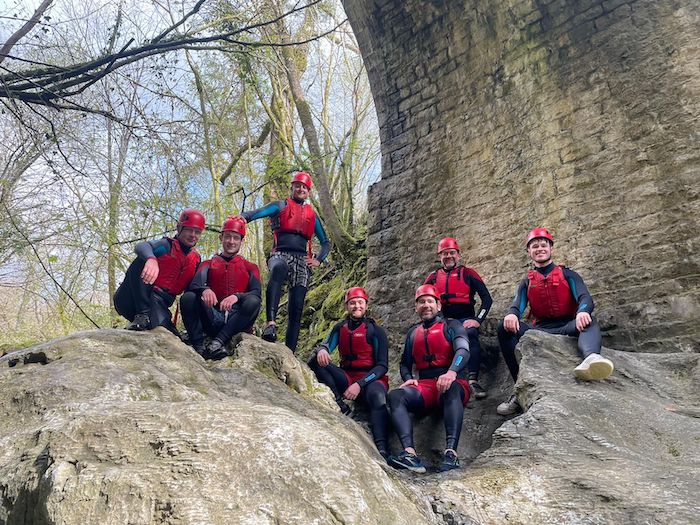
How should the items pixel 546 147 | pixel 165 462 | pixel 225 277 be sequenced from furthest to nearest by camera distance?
pixel 546 147
pixel 225 277
pixel 165 462

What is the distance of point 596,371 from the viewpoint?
3.65 m

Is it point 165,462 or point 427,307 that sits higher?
point 427,307

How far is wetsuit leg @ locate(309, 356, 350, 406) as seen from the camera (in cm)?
441

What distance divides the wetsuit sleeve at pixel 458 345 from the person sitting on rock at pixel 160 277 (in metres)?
1.97

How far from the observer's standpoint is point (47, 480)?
6.55ft

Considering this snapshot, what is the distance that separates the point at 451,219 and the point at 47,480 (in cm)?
496

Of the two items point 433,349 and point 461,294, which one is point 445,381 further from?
point 461,294

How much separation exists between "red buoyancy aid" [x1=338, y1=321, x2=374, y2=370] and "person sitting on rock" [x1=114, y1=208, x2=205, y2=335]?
1.28m

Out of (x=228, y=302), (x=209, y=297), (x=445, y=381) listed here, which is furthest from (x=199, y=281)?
(x=445, y=381)

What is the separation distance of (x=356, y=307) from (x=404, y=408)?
3.18ft

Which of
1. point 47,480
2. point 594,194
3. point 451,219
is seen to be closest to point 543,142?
point 594,194

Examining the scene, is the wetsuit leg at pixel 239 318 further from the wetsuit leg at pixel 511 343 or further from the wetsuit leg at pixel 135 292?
the wetsuit leg at pixel 511 343

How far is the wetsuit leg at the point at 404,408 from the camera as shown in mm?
3764

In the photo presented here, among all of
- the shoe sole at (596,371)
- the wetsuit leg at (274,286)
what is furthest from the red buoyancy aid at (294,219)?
the shoe sole at (596,371)
